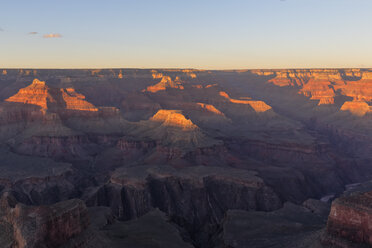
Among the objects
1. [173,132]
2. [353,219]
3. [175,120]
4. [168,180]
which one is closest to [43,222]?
[353,219]

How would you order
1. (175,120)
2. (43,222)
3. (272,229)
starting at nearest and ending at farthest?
1. (43,222)
2. (272,229)
3. (175,120)

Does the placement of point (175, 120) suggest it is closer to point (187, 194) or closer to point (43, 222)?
point (187, 194)

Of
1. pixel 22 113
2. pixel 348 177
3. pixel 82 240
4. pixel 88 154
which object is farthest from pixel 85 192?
pixel 348 177

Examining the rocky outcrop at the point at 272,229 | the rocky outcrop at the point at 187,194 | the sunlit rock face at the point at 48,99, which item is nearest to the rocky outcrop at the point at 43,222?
the rocky outcrop at the point at 272,229

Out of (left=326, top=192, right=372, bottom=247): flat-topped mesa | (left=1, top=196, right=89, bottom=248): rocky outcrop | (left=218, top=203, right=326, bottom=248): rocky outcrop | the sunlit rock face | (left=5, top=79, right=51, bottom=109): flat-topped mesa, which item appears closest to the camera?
(left=1, top=196, right=89, bottom=248): rocky outcrop

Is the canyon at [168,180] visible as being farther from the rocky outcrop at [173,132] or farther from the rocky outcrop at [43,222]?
the rocky outcrop at [173,132]

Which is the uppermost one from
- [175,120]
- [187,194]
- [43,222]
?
[43,222]

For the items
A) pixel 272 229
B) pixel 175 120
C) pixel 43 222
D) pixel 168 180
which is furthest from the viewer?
pixel 175 120

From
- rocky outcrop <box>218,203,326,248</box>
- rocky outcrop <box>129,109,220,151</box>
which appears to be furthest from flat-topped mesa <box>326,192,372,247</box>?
rocky outcrop <box>129,109,220,151</box>

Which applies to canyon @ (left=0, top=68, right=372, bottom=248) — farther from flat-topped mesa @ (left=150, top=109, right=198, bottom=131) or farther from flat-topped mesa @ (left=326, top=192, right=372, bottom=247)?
flat-topped mesa @ (left=150, top=109, right=198, bottom=131)
